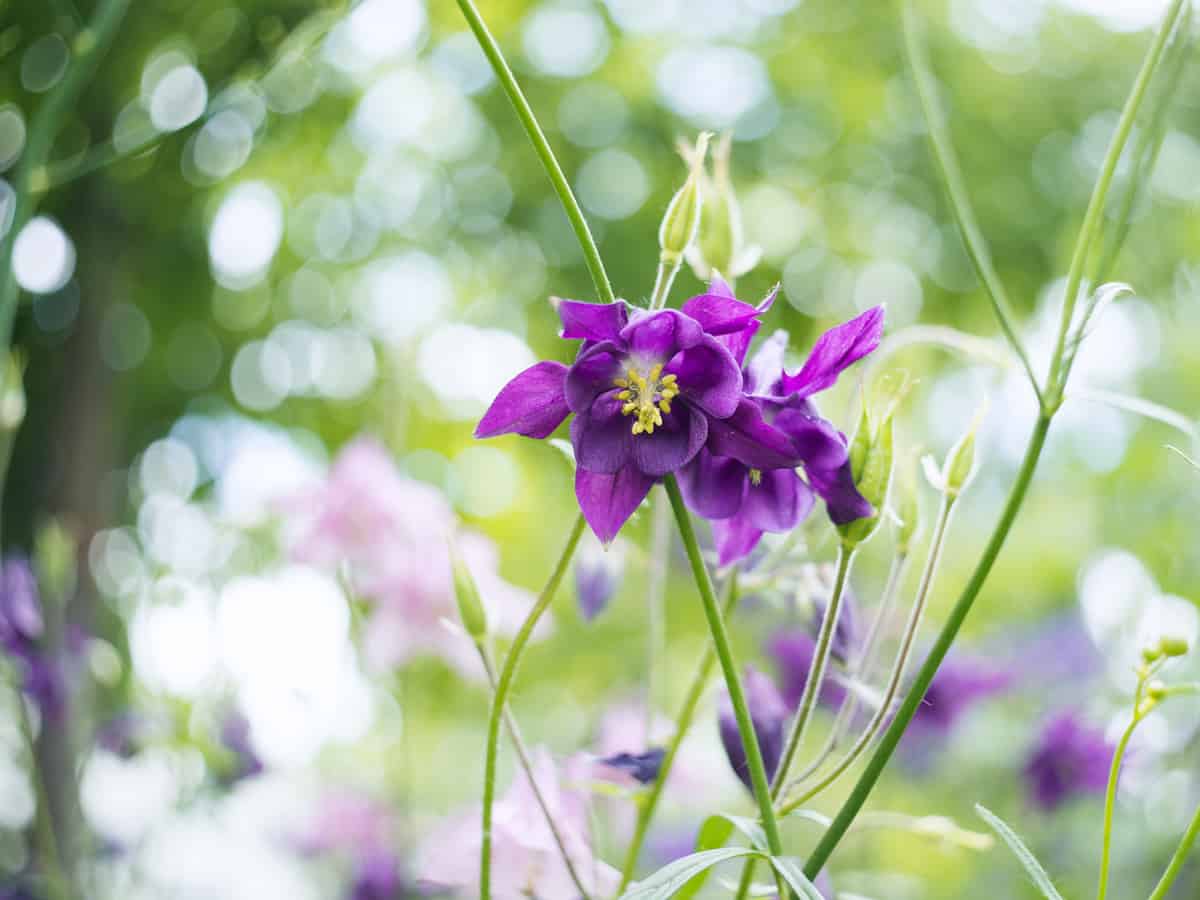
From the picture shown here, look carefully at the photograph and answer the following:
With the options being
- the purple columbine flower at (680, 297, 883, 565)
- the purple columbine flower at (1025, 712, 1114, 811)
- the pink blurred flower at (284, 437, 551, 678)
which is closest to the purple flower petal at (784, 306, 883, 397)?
the purple columbine flower at (680, 297, 883, 565)

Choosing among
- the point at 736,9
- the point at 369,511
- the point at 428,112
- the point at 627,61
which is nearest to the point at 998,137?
the point at 736,9

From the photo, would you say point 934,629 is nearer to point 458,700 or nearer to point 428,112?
point 458,700

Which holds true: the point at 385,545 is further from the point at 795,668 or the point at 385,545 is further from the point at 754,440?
the point at 754,440

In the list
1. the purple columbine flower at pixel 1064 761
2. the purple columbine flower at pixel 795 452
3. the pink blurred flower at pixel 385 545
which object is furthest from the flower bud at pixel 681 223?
the purple columbine flower at pixel 1064 761

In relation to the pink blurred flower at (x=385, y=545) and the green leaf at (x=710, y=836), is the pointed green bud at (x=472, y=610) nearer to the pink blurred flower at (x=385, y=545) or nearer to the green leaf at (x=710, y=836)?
the green leaf at (x=710, y=836)

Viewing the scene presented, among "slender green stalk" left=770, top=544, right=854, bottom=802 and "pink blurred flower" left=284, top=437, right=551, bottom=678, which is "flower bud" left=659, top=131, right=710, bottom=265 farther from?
"pink blurred flower" left=284, top=437, right=551, bottom=678
